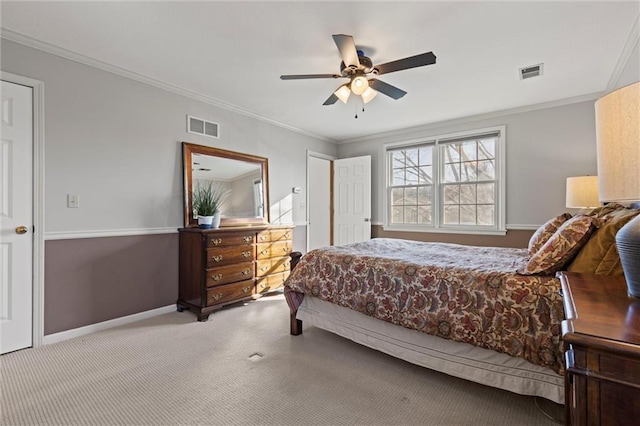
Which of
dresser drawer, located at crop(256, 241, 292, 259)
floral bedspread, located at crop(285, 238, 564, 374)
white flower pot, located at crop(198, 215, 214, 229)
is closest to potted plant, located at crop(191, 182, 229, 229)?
white flower pot, located at crop(198, 215, 214, 229)

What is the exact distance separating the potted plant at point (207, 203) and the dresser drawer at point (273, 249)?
0.62 metres

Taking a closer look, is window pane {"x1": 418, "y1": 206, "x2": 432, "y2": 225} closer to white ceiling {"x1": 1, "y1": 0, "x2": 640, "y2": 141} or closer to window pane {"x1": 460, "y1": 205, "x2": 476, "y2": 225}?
window pane {"x1": 460, "y1": 205, "x2": 476, "y2": 225}

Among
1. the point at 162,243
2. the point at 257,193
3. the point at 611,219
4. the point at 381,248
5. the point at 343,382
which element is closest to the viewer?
the point at 611,219

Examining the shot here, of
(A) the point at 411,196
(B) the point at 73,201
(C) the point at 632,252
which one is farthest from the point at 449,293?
(A) the point at 411,196

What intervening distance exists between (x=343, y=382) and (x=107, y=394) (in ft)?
4.80

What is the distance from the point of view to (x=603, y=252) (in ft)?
4.81

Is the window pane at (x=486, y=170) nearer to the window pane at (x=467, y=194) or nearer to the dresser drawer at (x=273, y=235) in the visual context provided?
the window pane at (x=467, y=194)

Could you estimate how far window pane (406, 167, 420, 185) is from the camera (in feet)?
16.2

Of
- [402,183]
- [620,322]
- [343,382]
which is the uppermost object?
[402,183]

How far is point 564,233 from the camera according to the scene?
1.66m

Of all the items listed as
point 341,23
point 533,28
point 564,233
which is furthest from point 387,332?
point 533,28

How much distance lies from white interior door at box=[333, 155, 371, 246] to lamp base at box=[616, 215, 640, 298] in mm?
4272

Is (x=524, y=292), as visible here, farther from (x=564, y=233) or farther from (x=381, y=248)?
(x=381, y=248)

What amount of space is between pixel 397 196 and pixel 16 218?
15.3 feet
